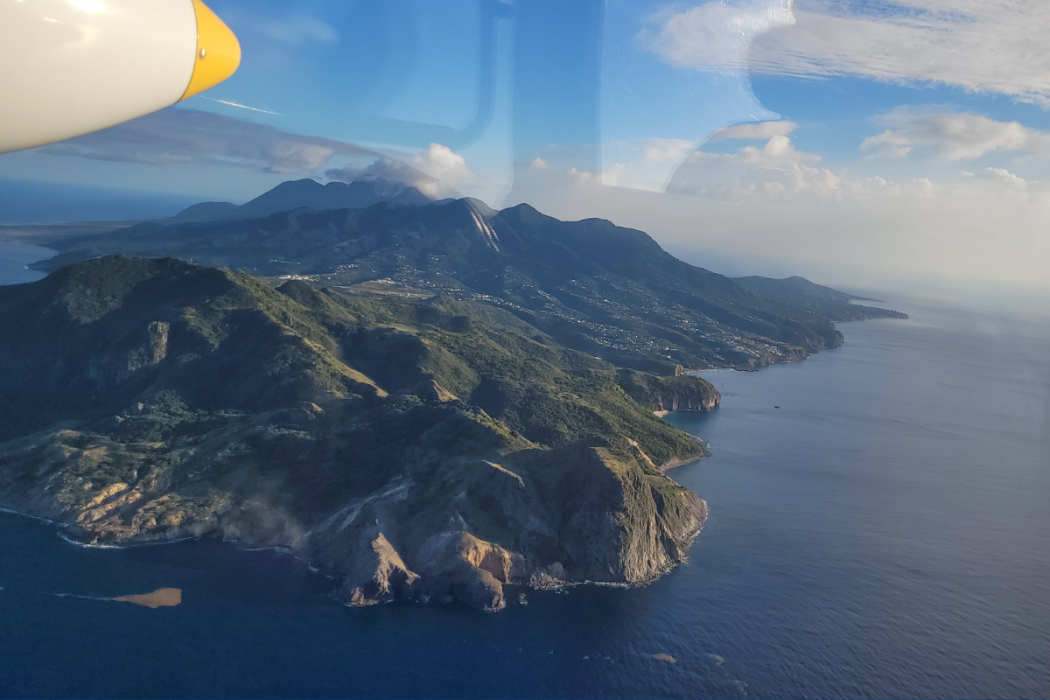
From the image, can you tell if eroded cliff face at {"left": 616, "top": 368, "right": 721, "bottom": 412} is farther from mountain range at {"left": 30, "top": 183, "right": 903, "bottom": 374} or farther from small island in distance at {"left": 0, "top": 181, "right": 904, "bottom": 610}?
mountain range at {"left": 30, "top": 183, "right": 903, "bottom": 374}

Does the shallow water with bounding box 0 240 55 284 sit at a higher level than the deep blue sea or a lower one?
higher

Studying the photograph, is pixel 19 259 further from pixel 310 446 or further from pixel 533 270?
pixel 533 270

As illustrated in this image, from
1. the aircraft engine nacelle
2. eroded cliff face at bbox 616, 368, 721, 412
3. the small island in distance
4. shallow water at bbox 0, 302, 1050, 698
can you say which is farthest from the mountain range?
the aircraft engine nacelle

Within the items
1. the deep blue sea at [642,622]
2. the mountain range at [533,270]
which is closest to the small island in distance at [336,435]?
the deep blue sea at [642,622]

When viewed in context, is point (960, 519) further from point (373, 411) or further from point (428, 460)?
point (373, 411)

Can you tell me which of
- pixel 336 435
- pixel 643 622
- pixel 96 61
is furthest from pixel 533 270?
pixel 96 61
